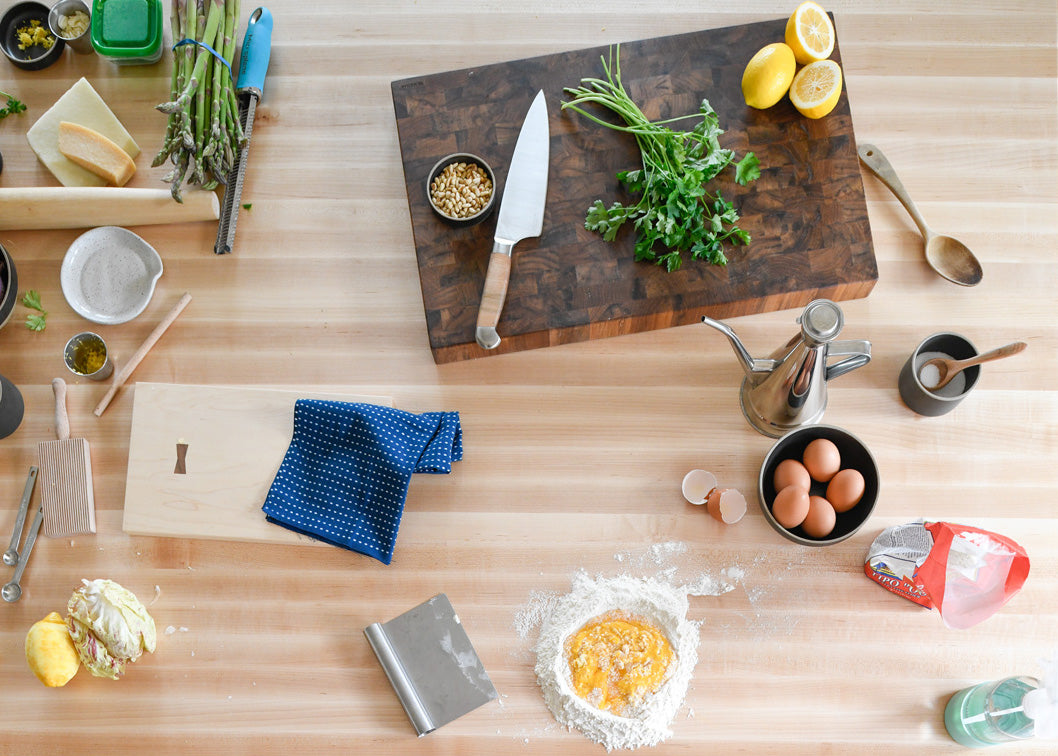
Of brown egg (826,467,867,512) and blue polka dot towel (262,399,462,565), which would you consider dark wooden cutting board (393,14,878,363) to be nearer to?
blue polka dot towel (262,399,462,565)

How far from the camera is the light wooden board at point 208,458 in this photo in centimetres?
138

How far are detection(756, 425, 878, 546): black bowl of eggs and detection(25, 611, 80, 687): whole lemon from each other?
1.14 metres

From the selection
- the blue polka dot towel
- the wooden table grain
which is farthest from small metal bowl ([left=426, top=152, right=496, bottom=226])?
the blue polka dot towel

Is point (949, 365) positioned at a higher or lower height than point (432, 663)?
higher

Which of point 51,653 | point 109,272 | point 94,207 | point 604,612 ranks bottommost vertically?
point 51,653

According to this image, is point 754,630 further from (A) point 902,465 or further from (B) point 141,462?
(B) point 141,462

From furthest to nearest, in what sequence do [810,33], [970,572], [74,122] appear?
[74,122]
[810,33]
[970,572]

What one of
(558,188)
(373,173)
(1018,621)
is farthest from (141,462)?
(1018,621)

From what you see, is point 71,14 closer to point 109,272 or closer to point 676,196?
point 109,272

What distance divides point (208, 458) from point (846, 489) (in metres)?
1.05

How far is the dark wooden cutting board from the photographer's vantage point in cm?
140

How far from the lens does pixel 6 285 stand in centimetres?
146

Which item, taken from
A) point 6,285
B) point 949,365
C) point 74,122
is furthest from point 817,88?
point 6,285

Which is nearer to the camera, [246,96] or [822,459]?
[822,459]
